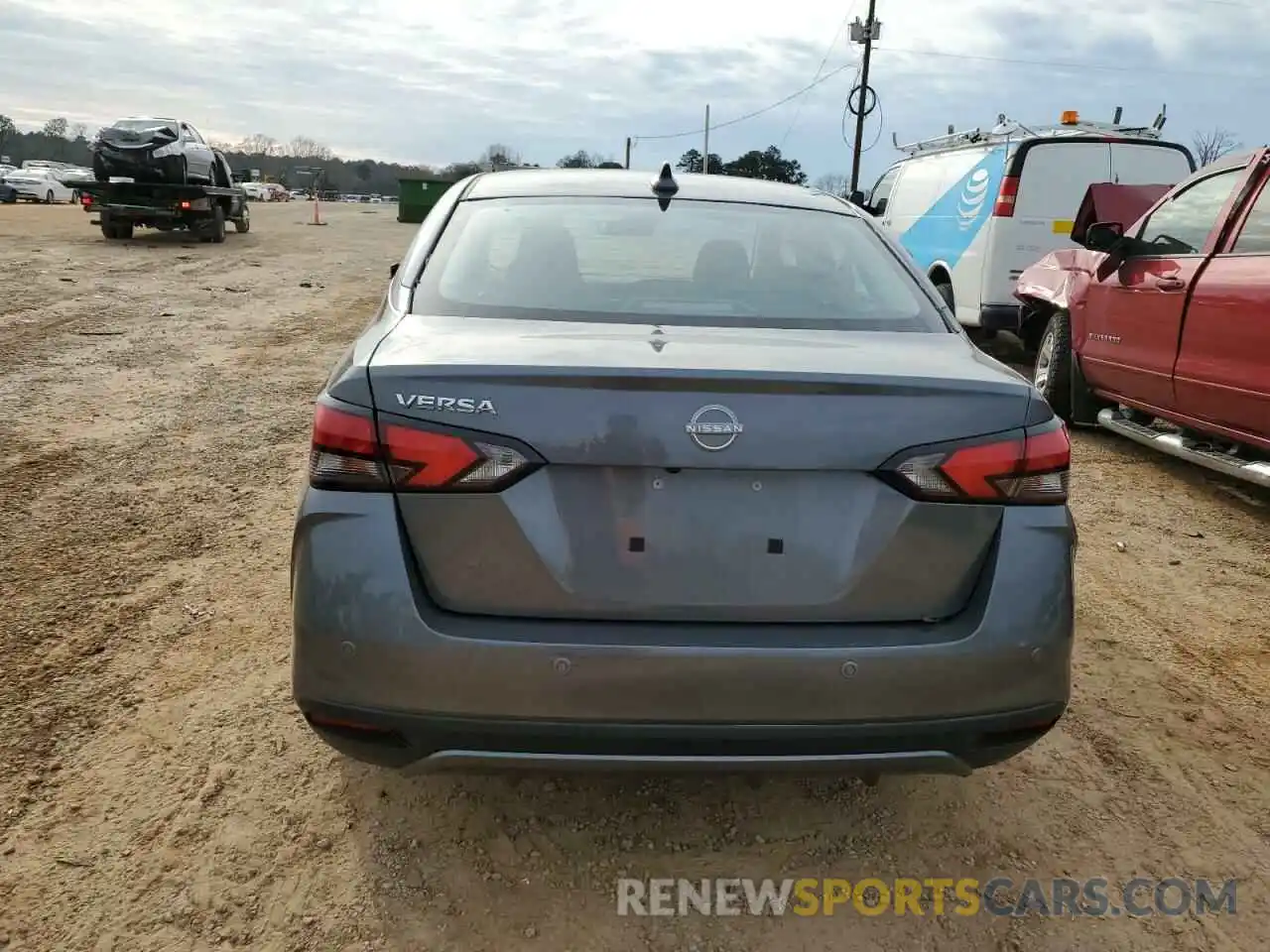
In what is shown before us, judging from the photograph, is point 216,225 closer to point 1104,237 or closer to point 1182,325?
point 1104,237

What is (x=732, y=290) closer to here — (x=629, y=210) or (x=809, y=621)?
(x=629, y=210)

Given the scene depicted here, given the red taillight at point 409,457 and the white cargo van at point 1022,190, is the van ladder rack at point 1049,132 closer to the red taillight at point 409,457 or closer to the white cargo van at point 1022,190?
the white cargo van at point 1022,190

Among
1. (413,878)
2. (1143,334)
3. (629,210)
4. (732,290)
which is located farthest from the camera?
(1143,334)

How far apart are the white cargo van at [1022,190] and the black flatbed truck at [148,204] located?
15.1 m

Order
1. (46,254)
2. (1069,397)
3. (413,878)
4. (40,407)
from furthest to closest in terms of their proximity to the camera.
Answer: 1. (46,254)
2. (1069,397)
3. (40,407)
4. (413,878)

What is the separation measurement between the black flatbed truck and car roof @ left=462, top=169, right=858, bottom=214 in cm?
1790

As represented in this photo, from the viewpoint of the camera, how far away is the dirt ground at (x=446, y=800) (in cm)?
222

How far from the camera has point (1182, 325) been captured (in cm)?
534

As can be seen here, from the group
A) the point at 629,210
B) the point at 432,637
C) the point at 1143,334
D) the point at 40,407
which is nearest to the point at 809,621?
the point at 432,637

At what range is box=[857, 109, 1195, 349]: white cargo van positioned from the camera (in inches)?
349

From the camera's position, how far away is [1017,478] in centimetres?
208

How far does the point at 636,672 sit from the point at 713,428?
1.65 feet

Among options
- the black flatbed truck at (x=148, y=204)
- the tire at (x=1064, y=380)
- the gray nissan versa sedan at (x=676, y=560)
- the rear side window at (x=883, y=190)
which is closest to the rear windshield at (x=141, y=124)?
the black flatbed truck at (x=148, y=204)

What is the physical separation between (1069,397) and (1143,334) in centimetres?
127
